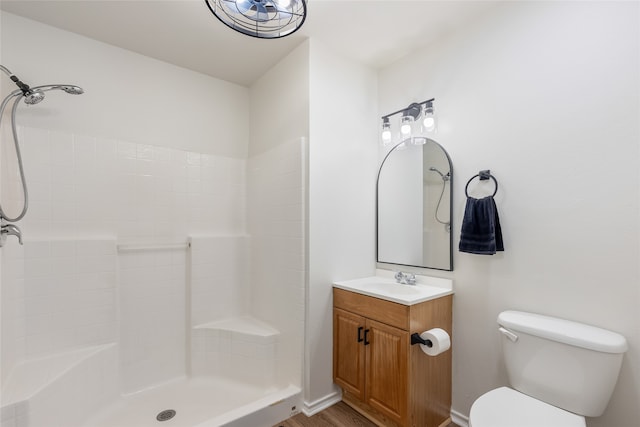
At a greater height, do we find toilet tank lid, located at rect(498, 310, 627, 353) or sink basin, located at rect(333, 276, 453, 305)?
sink basin, located at rect(333, 276, 453, 305)

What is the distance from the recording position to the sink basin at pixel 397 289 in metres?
1.72

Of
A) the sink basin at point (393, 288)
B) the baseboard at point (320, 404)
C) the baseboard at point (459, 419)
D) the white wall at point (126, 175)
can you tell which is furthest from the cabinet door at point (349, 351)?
the white wall at point (126, 175)

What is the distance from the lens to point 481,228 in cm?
168

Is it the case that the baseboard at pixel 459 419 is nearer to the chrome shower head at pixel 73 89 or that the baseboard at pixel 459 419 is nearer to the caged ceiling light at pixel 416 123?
the caged ceiling light at pixel 416 123

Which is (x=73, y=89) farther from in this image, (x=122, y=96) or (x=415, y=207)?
(x=415, y=207)

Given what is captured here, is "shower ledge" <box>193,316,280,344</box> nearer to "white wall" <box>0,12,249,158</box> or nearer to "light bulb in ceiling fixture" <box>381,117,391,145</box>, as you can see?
"white wall" <box>0,12,249,158</box>

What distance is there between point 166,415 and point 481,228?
230cm

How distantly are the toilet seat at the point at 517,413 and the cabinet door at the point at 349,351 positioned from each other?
75 centimetres

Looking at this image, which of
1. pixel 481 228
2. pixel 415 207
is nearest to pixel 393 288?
pixel 415 207

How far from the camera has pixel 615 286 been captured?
1.34m

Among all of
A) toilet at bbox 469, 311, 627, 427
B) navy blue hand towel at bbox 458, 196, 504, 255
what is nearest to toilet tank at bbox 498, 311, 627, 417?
toilet at bbox 469, 311, 627, 427

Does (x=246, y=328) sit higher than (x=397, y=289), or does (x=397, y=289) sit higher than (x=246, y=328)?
(x=397, y=289)

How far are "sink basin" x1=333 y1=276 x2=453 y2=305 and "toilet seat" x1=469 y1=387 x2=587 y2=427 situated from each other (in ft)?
1.76

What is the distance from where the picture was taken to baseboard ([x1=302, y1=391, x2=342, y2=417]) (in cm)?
199
